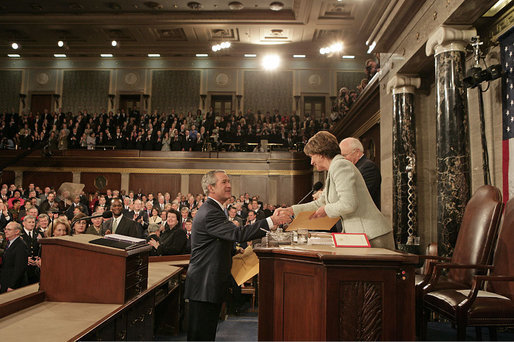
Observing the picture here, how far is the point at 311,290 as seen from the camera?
1788 mm

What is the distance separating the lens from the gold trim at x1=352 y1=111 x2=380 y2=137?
24.1 ft

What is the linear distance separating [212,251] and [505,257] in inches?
82.6

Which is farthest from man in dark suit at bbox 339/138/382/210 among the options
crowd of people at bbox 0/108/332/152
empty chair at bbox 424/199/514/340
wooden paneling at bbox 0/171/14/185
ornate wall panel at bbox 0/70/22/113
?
ornate wall panel at bbox 0/70/22/113

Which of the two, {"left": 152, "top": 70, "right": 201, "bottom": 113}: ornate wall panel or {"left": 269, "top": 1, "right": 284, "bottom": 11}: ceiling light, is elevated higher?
{"left": 269, "top": 1, "right": 284, "bottom": 11}: ceiling light

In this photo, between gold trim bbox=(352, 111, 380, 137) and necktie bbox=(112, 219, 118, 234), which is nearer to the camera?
necktie bbox=(112, 219, 118, 234)

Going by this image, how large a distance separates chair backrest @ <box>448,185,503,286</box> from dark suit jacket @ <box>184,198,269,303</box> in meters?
1.78

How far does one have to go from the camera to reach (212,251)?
2564 millimetres

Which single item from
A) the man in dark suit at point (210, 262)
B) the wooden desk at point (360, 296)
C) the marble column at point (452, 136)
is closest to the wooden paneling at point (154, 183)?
the marble column at point (452, 136)

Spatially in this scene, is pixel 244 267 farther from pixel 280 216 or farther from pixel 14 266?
pixel 14 266

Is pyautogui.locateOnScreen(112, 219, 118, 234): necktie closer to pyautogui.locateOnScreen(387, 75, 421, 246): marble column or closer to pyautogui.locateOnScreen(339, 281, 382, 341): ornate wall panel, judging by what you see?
pyautogui.locateOnScreen(387, 75, 421, 246): marble column

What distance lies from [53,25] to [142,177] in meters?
6.51

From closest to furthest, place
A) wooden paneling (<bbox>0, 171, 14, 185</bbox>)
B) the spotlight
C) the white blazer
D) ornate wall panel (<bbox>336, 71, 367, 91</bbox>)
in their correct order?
the white blazer
the spotlight
wooden paneling (<bbox>0, 171, 14, 185</bbox>)
ornate wall panel (<bbox>336, 71, 367, 91</bbox>)

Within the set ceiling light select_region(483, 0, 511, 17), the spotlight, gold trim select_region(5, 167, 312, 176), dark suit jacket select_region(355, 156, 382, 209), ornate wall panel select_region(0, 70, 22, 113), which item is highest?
ornate wall panel select_region(0, 70, 22, 113)

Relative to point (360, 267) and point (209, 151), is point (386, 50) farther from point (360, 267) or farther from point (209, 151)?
point (209, 151)
